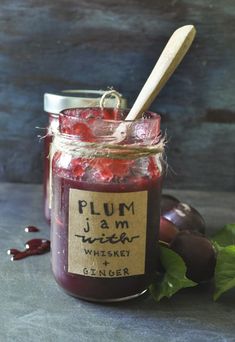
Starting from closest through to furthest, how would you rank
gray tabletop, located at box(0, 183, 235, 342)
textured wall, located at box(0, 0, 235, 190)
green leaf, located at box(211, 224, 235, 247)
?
1. gray tabletop, located at box(0, 183, 235, 342)
2. green leaf, located at box(211, 224, 235, 247)
3. textured wall, located at box(0, 0, 235, 190)

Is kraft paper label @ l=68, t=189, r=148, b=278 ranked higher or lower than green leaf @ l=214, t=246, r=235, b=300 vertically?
higher

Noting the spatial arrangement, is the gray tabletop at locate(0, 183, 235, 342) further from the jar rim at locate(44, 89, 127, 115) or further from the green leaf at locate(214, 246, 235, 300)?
the jar rim at locate(44, 89, 127, 115)

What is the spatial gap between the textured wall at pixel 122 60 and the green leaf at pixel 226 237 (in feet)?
1.06

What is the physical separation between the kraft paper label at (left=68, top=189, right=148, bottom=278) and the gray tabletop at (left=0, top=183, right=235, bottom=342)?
0.04 m

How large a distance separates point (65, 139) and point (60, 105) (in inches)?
8.5

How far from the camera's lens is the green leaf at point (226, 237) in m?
0.66

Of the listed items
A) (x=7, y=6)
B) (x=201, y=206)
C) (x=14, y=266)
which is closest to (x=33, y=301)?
(x=14, y=266)

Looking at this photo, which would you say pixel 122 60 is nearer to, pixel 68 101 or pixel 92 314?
pixel 68 101

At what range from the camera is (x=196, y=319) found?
0.53m

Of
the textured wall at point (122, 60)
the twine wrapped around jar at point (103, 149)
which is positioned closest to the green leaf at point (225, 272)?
the twine wrapped around jar at point (103, 149)

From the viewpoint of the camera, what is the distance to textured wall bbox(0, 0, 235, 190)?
912mm

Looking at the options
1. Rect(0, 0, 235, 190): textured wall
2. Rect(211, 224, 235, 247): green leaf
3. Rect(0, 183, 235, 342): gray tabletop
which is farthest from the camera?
Rect(0, 0, 235, 190): textured wall

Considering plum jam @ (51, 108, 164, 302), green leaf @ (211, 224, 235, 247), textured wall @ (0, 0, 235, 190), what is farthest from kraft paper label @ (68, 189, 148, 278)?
textured wall @ (0, 0, 235, 190)

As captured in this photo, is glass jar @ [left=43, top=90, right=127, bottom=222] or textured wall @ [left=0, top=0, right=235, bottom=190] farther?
textured wall @ [left=0, top=0, right=235, bottom=190]
